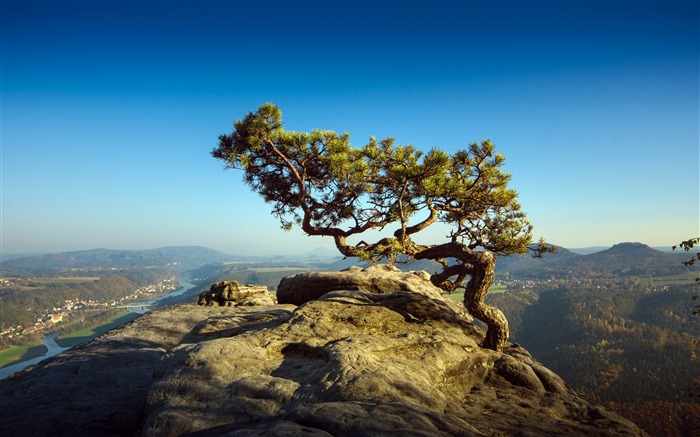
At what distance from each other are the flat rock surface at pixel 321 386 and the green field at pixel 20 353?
176m

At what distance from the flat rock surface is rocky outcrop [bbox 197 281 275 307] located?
11115 mm

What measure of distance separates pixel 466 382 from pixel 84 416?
992 centimetres

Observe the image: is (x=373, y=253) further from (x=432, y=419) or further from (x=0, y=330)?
(x=0, y=330)

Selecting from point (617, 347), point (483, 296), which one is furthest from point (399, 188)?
point (617, 347)

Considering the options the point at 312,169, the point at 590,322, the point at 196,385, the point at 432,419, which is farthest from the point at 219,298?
the point at 590,322

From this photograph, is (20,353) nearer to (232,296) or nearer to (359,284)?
(232,296)

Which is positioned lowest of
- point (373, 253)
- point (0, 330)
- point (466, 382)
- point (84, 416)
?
point (0, 330)

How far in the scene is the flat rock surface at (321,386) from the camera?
582cm

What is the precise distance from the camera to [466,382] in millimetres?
8945

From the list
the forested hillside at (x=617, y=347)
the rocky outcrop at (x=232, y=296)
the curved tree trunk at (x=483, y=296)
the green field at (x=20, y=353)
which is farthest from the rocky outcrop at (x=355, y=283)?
the green field at (x=20, y=353)

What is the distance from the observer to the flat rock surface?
19.1 ft

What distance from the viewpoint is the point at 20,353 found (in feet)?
475

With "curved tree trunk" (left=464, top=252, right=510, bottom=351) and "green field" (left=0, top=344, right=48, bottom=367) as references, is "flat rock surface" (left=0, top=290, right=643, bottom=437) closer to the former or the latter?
"curved tree trunk" (left=464, top=252, right=510, bottom=351)

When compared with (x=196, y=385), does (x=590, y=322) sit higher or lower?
lower
